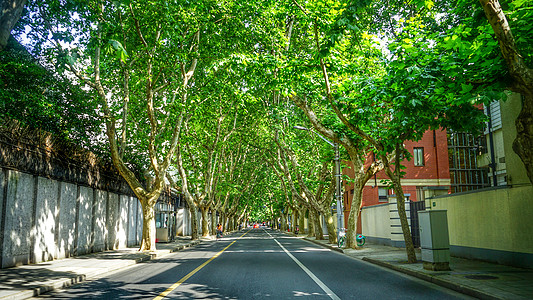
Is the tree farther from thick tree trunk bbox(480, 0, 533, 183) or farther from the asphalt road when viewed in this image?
thick tree trunk bbox(480, 0, 533, 183)

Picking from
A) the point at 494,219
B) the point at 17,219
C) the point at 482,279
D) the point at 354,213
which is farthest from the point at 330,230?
the point at 17,219

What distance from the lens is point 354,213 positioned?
20.8 m

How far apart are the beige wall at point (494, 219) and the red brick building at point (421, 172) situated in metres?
19.1

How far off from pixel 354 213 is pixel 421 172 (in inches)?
716

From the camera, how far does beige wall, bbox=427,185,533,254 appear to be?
40.2ft

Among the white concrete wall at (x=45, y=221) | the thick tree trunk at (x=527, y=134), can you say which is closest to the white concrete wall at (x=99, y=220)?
the white concrete wall at (x=45, y=221)

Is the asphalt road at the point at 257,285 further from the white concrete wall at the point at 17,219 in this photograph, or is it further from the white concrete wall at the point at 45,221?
the white concrete wall at the point at 45,221

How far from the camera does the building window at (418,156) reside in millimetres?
36688

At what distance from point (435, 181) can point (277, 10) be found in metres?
25.5

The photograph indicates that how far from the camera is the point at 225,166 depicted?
41.3 meters

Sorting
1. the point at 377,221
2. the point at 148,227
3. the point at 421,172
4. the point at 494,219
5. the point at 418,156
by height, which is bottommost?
the point at 377,221

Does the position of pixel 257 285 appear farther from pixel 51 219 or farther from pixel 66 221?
pixel 66 221

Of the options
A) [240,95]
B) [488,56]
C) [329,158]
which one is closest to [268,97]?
[329,158]

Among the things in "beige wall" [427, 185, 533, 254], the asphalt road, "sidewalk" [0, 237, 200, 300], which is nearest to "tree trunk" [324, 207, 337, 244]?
"beige wall" [427, 185, 533, 254]
